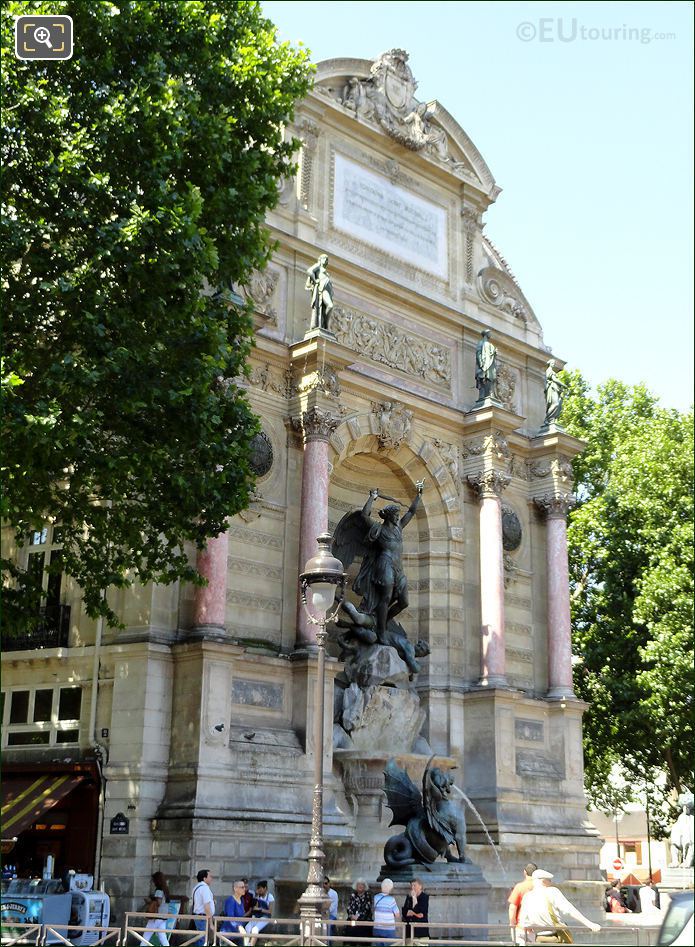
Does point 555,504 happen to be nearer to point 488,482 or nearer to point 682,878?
point 488,482

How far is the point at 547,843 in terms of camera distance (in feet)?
80.6

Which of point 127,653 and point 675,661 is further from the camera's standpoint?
point 675,661

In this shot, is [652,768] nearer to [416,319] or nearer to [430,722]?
[430,722]

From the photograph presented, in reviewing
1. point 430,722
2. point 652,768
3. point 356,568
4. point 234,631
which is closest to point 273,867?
point 234,631

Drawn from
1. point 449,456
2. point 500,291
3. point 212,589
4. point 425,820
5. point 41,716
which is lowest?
point 425,820

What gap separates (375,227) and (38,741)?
14.0m

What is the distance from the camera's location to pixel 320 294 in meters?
23.6

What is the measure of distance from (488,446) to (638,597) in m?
7.49

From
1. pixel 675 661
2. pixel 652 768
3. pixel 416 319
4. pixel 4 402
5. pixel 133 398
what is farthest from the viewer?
pixel 652 768

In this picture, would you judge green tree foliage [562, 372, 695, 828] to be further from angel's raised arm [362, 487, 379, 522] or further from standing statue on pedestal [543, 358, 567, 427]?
angel's raised arm [362, 487, 379, 522]

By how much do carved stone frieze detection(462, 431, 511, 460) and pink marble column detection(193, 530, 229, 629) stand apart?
8.23 metres

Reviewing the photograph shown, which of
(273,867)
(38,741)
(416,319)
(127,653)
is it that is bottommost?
(273,867)

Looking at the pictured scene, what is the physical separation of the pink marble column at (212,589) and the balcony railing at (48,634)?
270cm

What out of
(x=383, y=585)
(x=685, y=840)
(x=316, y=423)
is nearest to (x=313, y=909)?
(x=685, y=840)
